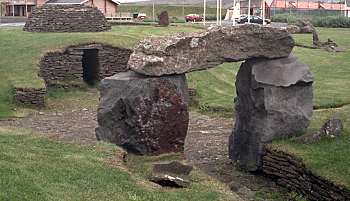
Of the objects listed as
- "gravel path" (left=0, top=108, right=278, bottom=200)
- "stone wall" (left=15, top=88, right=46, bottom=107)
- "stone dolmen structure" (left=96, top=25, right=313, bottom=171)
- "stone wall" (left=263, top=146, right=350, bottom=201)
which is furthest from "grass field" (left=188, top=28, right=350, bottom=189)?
"stone wall" (left=15, top=88, right=46, bottom=107)

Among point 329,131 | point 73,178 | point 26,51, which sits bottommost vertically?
point 73,178

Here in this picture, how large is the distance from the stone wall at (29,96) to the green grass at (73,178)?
958 cm

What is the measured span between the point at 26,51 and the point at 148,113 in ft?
52.5

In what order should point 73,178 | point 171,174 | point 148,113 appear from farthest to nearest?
point 148,113, point 171,174, point 73,178

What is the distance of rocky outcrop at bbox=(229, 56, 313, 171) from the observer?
1479 centimetres

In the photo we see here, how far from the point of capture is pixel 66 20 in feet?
110

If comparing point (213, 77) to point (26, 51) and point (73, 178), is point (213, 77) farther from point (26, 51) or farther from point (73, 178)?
point (73, 178)

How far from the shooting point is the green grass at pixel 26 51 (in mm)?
24045

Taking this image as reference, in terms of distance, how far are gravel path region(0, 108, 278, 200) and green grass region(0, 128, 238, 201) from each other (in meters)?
1.51

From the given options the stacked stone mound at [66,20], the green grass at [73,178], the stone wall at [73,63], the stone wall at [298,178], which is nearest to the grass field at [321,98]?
the stone wall at [298,178]

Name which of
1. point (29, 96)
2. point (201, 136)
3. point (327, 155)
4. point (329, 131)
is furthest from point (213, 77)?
point (327, 155)

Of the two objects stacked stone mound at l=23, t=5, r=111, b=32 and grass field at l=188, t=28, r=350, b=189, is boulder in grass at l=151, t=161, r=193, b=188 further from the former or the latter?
stacked stone mound at l=23, t=5, r=111, b=32

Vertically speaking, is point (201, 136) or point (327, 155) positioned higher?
point (327, 155)

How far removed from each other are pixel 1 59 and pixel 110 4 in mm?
28607
